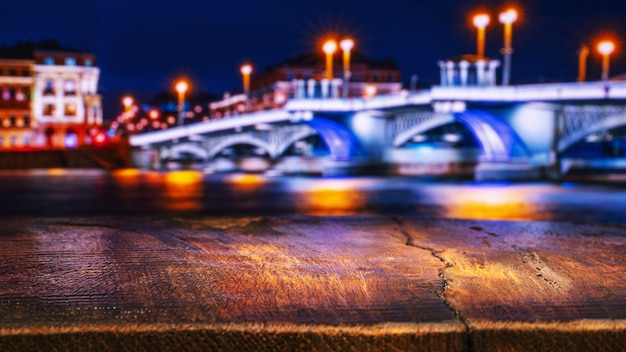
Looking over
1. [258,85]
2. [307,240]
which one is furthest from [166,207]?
[258,85]

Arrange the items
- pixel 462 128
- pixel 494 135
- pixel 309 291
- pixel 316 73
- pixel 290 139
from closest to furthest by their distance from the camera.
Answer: pixel 309 291 → pixel 494 135 → pixel 462 128 → pixel 290 139 → pixel 316 73

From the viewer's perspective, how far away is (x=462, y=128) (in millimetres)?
57781

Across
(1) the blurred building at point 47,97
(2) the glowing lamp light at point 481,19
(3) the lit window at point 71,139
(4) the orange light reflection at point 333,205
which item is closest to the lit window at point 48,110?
(1) the blurred building at point 47,97

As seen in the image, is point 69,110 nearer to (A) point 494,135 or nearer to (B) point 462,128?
(B) point 462,128

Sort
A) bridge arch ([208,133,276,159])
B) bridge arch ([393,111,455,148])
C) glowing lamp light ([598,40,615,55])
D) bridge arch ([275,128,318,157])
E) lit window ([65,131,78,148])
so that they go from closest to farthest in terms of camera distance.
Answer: glowing lamp light ([598,40,615,55]) → bridge arch ([393,111,455,148]) → bridge arch ([275,128,318,157]) → bridge arch ([208,133,276,159]) → lit window ([65,131,78,148])

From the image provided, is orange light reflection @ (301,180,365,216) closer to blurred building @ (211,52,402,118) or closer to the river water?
the river water

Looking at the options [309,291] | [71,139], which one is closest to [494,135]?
[309,291]

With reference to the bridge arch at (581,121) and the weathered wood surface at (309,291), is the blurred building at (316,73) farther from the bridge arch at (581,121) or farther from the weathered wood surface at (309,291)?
the weathered wood surface at (309,291)

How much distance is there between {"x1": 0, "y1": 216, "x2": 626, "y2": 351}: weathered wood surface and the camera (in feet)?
8.52

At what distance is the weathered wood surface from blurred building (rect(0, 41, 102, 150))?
8514 centimetres

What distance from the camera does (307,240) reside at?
5.57 meters

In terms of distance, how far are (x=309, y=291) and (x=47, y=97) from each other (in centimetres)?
9110

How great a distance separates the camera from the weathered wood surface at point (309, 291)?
2.60 metres

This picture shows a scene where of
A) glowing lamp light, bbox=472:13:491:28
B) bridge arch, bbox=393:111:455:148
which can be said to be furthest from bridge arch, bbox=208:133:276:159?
glowing lamp light, bbox=472:13:491:28
